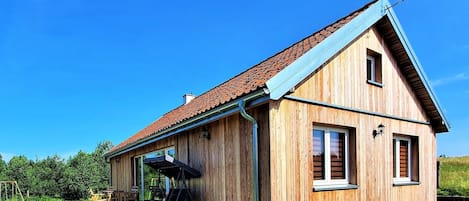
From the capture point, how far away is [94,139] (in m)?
30.9

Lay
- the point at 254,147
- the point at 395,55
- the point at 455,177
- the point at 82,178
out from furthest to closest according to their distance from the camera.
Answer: the point at 82,178 → the point at 455,177 → the point at 395,55 → the point at 254,147

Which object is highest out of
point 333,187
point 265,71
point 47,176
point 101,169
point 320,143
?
point 265,71

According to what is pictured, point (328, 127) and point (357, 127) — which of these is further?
point (357, 127)

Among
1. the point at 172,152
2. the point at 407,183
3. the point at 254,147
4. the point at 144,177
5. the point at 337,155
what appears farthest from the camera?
the point at 144,177

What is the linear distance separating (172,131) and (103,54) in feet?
43.5

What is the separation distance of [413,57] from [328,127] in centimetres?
377

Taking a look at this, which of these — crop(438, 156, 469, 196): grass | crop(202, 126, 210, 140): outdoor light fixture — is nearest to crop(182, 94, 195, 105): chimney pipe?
crop(202, 126, 210, 140): outdoor light fixture

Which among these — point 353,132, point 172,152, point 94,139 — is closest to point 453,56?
point 353,132

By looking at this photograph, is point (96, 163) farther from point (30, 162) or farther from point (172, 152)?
point (172, 152)

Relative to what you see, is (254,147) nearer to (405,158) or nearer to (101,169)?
(405,158)

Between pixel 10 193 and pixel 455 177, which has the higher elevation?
pixel 455 177

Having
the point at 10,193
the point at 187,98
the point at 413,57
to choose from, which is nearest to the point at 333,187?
the point at 413,57

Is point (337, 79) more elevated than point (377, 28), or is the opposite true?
point (377, 28)

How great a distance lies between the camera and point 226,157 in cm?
721
